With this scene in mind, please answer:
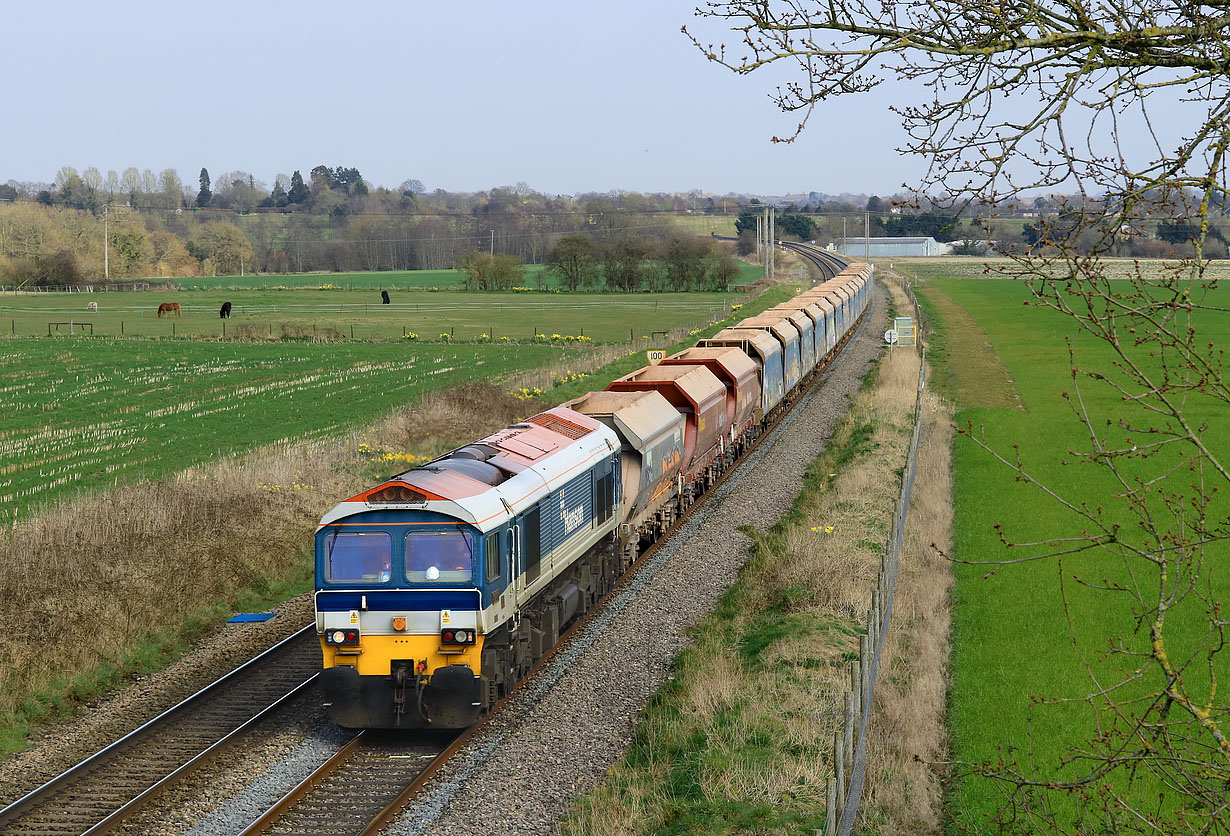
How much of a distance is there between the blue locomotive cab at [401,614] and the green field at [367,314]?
194ft

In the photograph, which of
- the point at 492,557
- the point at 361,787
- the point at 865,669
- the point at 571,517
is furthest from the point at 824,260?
the point at 361,787

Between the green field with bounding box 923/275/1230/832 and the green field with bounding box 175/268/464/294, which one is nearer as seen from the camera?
the green field with bounding box 923/275/1230/832

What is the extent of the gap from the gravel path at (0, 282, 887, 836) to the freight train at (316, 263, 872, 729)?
0.55m

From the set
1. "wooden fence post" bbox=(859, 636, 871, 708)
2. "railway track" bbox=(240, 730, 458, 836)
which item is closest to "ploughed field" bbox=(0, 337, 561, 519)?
"railway track" bbox=(240, 730, 458, 836)

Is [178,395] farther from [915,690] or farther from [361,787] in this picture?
[915,690]

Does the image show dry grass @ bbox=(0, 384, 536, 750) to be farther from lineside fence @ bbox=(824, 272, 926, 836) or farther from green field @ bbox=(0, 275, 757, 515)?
lineside fence @ bbox=(824, 272, 926, 836)

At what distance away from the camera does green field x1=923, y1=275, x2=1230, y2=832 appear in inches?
566

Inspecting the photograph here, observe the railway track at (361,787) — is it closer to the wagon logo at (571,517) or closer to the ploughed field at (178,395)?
the wagon logo at (571,517)

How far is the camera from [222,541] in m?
22.5

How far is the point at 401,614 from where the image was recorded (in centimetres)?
1457

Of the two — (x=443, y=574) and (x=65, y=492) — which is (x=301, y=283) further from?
(x=443, y=574)

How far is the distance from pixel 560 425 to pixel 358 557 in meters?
6.20

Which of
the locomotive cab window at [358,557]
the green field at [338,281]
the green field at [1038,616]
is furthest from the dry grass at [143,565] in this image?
the green field at [338,281]

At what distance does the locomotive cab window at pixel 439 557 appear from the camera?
14.5 metres
